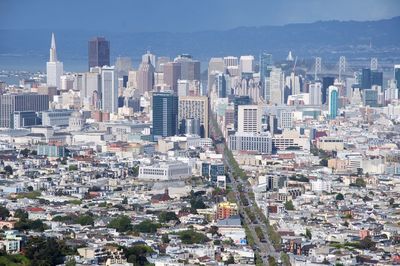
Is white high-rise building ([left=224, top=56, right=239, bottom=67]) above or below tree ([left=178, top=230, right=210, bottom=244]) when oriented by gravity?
above

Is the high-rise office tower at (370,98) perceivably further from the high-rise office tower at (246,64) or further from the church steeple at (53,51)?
the church steeple at (53,51)

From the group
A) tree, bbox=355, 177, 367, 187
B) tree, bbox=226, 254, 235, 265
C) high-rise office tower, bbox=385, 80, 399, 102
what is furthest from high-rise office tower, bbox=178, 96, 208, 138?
tree, bbox=226, 254, 235, 265

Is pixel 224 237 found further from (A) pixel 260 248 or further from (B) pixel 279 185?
(B) pixel 279 185

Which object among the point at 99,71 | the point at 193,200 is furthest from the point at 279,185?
the point at 99,71

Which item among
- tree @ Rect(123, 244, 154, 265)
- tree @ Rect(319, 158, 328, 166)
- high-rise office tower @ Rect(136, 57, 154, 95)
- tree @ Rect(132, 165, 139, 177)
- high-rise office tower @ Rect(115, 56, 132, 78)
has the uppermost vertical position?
high-rise office tower @ Rect(115, 56, 132, 78)

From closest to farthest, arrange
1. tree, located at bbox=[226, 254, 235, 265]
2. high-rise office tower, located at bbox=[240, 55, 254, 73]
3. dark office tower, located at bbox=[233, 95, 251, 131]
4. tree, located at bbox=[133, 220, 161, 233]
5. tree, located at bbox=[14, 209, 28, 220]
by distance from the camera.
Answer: tree, located at bbox=[226, 254, 235, 265] < tree, located at bbox=[133, 220, 161, 233] < tree, located at bbox=[14, 209, 28, 220] < dark office tower, located at bbox=[233, 95, 251, 131] < high-rise office tower, located at bbox=[240, 55, 254, 73]

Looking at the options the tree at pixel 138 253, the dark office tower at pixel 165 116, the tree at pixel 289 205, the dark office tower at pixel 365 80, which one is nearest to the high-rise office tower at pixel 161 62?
the dark office tower at pixel 365 80

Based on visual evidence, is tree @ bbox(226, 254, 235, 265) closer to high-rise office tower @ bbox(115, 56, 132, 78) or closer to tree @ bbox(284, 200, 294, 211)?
tree @ bbox(284, 200, 294, 211)

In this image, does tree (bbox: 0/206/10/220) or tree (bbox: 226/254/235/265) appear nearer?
tree (bbox: 226/254/235/265)
